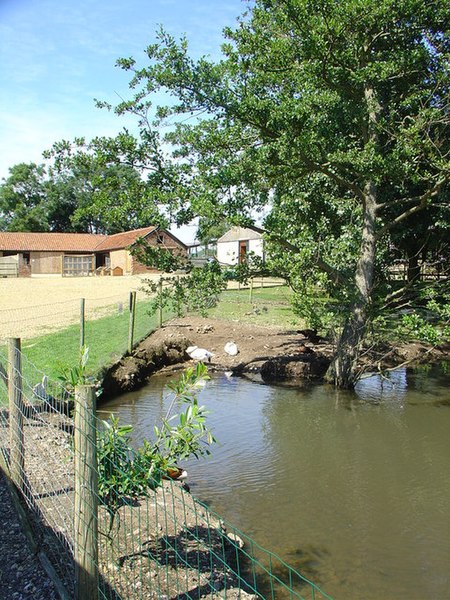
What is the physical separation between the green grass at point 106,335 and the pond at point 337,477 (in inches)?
52.9

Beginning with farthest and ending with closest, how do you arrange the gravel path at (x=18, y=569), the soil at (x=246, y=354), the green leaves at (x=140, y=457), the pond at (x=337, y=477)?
the soil at (x=246, y=354) → the pond at (x=337, y=477) → the green leaves at (x=140, y=457) → the gravel path at (x=18, y=569)

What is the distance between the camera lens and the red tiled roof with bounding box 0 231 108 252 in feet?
164

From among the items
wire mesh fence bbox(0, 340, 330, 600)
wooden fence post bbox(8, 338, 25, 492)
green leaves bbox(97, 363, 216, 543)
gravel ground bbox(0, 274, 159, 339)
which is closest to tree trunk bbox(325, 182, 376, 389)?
gravel ground bbox(0, 274, 159, 339)

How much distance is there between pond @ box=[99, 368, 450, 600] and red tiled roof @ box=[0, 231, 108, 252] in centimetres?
4047

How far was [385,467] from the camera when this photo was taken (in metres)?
8.57

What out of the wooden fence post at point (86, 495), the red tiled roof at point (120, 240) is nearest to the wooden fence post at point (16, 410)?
the wooden fence post at point (86, 495)

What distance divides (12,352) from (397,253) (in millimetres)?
13735

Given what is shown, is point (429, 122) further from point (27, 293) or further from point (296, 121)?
point (27, 293)

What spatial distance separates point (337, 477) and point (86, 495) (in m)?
5.68

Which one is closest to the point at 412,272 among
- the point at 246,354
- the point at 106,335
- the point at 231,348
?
the point at 246,354

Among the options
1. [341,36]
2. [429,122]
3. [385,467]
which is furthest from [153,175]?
[385,467]

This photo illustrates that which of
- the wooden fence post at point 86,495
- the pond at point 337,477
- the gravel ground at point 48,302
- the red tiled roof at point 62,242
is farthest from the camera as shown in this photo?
the red tiled roof at point 62,242

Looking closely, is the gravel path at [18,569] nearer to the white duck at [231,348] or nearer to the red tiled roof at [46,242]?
the white duck at [231,348]

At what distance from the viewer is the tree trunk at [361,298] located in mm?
12391
